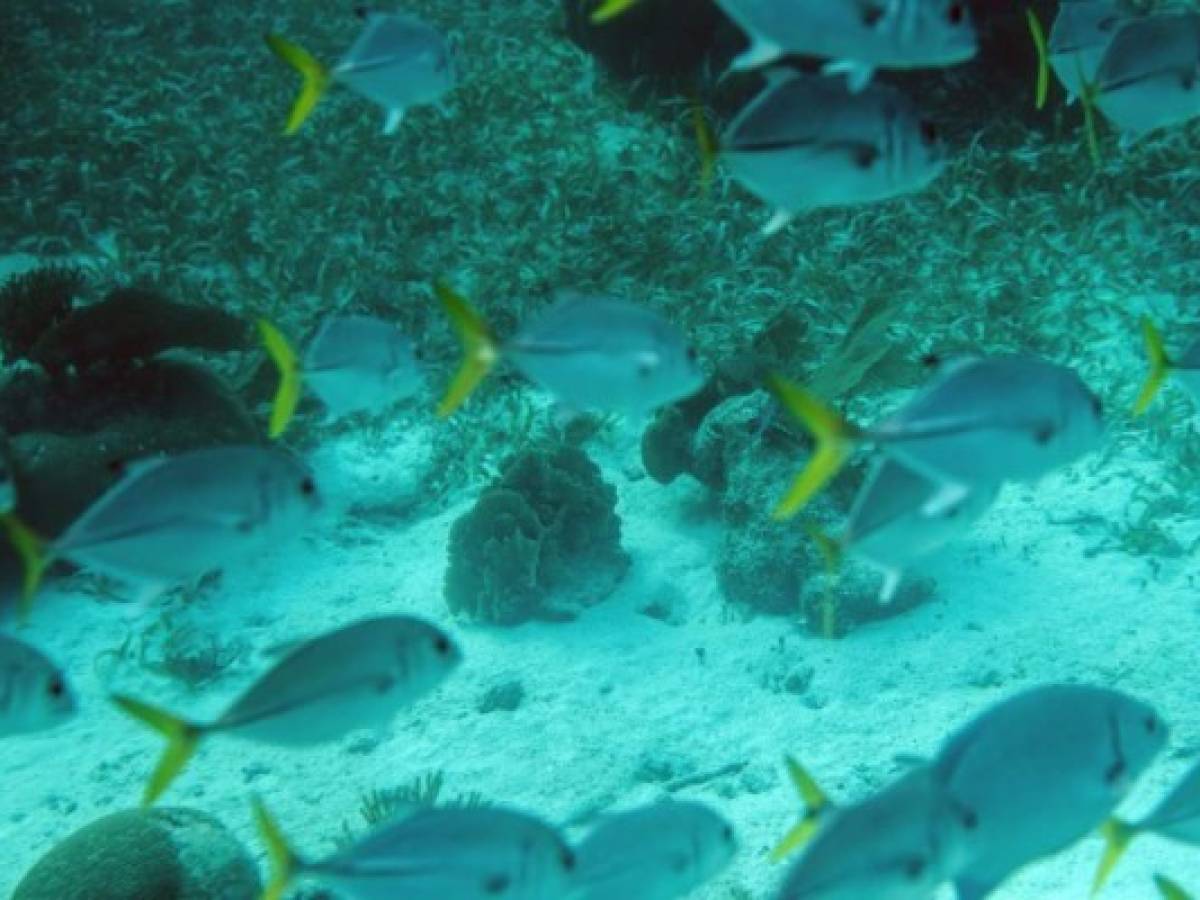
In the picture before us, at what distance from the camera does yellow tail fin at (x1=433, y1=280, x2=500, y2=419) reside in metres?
2.72

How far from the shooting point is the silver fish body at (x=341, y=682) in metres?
2.47

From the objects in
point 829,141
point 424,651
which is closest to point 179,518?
point 424,651

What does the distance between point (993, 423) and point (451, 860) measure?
4.88 ft

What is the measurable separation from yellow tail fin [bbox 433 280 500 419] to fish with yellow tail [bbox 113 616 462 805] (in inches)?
27.0

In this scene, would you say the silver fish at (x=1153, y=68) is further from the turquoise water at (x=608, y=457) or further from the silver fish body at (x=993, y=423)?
the silver fish body at (x=993, y=423)

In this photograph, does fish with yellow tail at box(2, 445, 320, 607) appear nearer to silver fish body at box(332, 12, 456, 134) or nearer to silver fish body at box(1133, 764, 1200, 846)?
silver fish body at box(332, 12, 456, 134)

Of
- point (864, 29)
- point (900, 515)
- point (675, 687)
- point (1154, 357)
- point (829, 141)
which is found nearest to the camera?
point (900, 515)

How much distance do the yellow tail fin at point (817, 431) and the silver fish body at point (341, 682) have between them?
3.22 ft

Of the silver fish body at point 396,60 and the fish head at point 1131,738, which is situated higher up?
the silver fish body at point 396,60

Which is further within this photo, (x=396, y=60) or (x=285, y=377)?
(x=396, y=60)

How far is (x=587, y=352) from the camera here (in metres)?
2.87

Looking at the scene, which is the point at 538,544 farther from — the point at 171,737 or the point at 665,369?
the point at 171,737

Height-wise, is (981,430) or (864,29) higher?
(864,29)

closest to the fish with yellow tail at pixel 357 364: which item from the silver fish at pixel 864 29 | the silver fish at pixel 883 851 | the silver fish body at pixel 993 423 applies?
the silver fish at pixel 864 29
